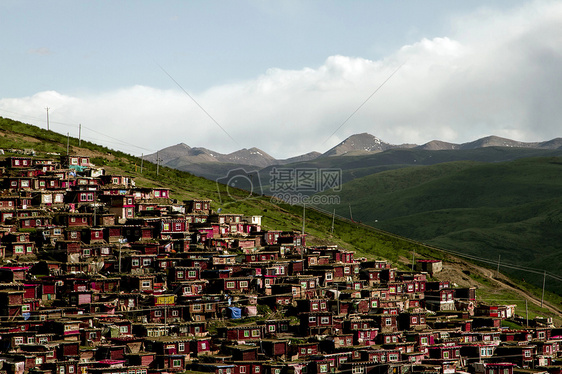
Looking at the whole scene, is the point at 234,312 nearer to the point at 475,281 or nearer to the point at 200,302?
the point at 200,302

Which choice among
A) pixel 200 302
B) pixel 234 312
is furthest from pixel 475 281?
pixel 200 302

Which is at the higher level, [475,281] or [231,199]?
[231,199]

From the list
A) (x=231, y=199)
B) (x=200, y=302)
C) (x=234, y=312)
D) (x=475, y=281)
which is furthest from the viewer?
(x=231, y=199)

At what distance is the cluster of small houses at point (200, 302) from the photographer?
2368 inches

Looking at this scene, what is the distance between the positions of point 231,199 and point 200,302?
190ft

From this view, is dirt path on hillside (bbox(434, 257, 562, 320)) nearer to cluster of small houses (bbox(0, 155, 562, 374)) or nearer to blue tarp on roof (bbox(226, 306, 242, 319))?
cluster of small houses (bbox(0, 155, 562, 374))

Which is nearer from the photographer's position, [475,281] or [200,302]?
[200,302]

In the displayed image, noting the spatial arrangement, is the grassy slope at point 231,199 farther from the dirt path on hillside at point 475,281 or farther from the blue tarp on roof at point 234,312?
the blue tarp on roof at point 234,312

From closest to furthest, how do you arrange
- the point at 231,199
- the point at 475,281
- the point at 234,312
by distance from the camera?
the point at 234,312, the point at 475,281, the point at 231,199

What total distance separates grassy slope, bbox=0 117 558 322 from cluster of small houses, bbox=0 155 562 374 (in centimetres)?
1603

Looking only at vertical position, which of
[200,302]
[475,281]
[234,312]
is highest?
[200,302]

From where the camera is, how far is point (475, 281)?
108 metres

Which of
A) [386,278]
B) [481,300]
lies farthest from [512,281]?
[386,278]

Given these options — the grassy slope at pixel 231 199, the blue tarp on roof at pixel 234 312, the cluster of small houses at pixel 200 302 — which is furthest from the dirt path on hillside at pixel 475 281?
the blue tarp on roof at pixel 234 312
